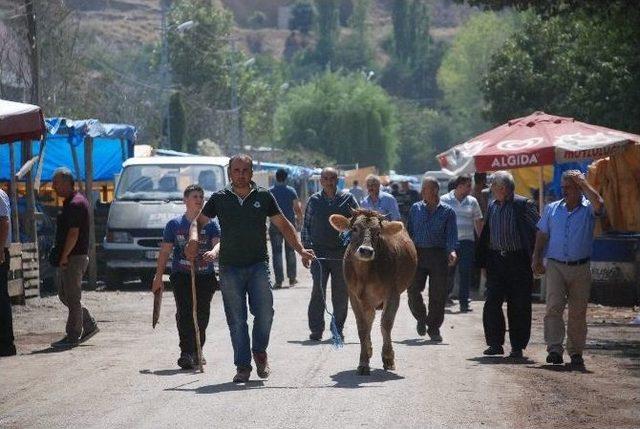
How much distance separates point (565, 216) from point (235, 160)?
3.68 metres

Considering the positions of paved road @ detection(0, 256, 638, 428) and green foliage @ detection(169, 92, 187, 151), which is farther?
green foliage @ detection(169, 92, 187, 151)

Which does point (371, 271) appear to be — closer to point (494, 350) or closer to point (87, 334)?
point (494, 350)

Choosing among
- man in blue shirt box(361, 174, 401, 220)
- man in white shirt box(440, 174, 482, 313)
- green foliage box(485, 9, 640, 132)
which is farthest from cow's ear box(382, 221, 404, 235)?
man in white shirt box(440, 174, 482, 313)

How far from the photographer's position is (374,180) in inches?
751

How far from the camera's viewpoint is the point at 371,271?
48.0 ft

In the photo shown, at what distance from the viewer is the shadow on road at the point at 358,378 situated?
43.1ft

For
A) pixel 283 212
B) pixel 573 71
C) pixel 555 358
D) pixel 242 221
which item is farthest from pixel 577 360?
pixel 573 71

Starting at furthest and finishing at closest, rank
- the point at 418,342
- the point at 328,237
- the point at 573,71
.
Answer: the point at 573,71 → the point at 418,342 → the point at 328,237

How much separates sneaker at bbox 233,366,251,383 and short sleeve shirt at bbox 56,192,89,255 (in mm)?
4262

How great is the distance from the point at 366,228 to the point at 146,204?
11931mm

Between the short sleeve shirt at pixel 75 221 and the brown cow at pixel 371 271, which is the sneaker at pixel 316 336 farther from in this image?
the short sleeve shirt at pixel 75 221

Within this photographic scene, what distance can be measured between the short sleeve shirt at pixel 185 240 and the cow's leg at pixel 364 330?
4.91ft

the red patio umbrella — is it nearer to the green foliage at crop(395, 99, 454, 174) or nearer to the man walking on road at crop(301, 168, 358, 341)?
the man walking on road at crop(301, 168, 358, 341)

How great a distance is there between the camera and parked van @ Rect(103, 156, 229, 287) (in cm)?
2547
